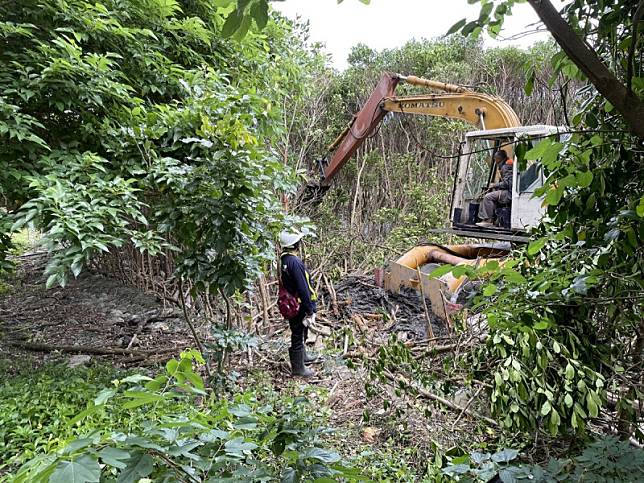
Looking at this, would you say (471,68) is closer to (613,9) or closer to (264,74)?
(264,74)

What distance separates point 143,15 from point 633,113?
4.13 m

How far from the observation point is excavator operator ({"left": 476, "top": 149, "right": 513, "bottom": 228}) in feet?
19.3

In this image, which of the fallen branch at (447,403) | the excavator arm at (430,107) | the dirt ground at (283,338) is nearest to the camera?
the fallen branch at (447,403)

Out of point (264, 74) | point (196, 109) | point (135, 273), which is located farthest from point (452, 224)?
point (135, 273)

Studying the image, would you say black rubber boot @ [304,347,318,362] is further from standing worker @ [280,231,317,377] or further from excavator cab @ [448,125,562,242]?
excavator cab @ [448,125,562,242]

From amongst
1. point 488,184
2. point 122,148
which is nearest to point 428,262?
point 488,184

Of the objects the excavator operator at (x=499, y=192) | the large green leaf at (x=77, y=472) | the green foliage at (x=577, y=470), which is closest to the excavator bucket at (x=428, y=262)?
the excavator operator at (x=499, y=192)

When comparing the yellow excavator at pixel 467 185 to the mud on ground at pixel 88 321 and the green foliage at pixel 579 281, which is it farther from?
the mud on ground at pixel 88 321

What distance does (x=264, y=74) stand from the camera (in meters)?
4.77

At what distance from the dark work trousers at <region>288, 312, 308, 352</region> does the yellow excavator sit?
1.64 m

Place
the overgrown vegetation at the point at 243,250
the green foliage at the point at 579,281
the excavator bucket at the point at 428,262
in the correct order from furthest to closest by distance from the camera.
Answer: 1. the excavator bucket at the point at 428,262
2. the green foliage at the point at 579,281
3. the overgrown vegetation at the point at 243,250

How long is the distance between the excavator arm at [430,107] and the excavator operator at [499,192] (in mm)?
590

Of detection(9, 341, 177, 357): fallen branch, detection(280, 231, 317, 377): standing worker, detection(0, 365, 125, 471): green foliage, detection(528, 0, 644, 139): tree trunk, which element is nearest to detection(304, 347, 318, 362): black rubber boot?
detection(280, 231, 317, 377): standing worker

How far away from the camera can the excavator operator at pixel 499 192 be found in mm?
5883
